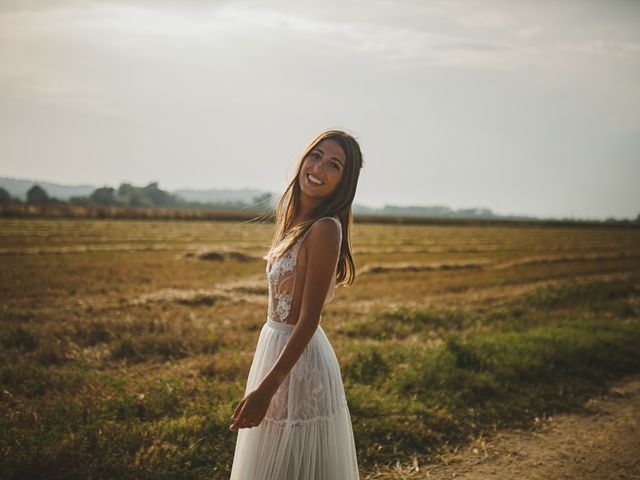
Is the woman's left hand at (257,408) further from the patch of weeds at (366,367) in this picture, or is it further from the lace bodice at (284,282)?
the patch of weeds at (366,367)

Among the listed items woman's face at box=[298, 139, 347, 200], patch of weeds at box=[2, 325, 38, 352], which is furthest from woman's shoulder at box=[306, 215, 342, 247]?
patch of weeds at box=[2, 325, 38, 352]

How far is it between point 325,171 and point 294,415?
1.21 meters

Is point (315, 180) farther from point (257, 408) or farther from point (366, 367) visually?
point (366, 367)

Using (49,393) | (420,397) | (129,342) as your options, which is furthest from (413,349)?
Result: (49,393)

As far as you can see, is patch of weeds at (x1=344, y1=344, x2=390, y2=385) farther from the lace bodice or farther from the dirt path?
the lace bodice

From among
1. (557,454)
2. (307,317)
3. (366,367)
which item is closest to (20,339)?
(366,367)

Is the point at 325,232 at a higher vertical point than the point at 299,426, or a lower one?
higher

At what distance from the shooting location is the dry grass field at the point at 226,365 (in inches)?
161

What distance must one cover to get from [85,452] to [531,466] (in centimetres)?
391

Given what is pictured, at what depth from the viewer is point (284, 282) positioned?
228 cm

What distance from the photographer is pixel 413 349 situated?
280 inches

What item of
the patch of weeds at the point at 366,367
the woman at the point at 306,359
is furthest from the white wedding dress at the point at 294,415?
the patch of weeds at the point at 366,367

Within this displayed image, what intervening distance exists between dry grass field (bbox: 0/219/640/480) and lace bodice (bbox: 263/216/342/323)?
2.24 meters

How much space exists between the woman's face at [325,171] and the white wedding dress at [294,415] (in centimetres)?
19
